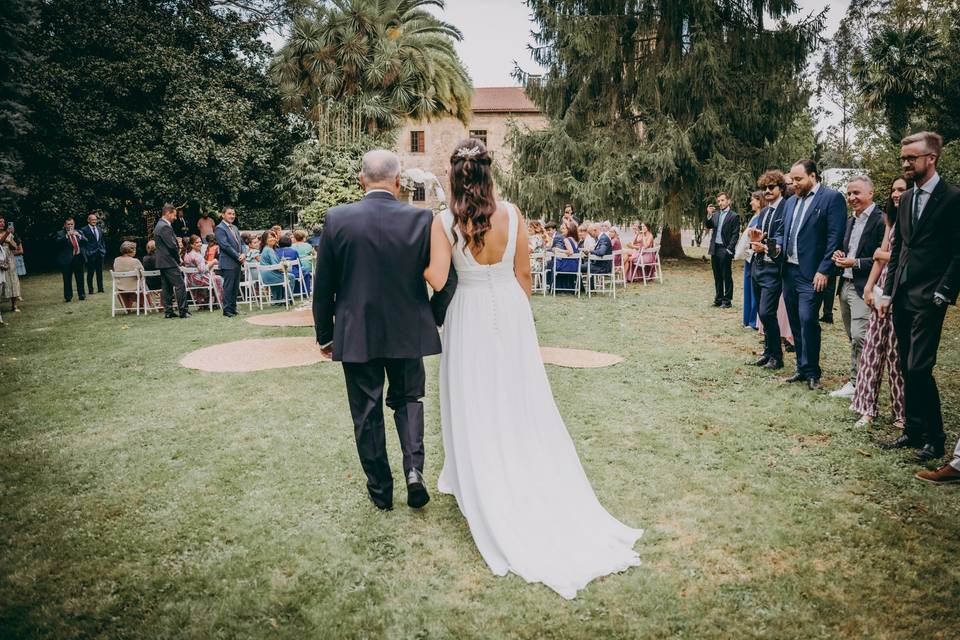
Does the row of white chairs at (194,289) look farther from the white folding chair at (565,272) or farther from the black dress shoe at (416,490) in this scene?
the black dress shoe at (416,490)

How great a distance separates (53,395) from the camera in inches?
259

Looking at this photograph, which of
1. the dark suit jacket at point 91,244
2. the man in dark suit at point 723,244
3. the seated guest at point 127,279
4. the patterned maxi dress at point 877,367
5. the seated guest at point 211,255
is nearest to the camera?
the patterned maxi dress at point 877,367

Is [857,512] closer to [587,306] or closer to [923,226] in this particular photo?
[923,226]

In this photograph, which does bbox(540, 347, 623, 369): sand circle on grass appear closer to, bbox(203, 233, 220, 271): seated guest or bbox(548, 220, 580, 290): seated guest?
bbox(548, 220, 580, 290): seated guest

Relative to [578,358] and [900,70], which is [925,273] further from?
[900,70]

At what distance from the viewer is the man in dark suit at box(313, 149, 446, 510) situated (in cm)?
343

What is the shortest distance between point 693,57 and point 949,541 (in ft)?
62.9

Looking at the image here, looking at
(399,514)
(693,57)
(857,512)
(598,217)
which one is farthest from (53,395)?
(693,57)

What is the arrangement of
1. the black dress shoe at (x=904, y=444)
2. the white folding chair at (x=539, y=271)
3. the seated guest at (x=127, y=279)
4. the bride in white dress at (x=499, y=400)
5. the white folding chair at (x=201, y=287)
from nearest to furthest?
the bride in white dress at (x=499, y=400)
the black dress shoe at (x=904, y=444)
the seated guest at (x=127, y=279)
the white folding chair at (x=201, y=287)
the white folding chair at (x=539, y=271)

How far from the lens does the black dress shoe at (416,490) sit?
379cm

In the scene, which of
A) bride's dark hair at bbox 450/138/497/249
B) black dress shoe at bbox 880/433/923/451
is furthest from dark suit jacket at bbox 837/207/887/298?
bride's dark hair at bbox 450/138/497/249

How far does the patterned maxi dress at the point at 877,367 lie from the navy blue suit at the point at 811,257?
0.70 meters

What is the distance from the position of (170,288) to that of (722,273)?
10.5 meters

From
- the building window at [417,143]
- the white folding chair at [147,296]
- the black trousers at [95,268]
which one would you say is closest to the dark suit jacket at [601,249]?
the white folding chair at [147,296]
